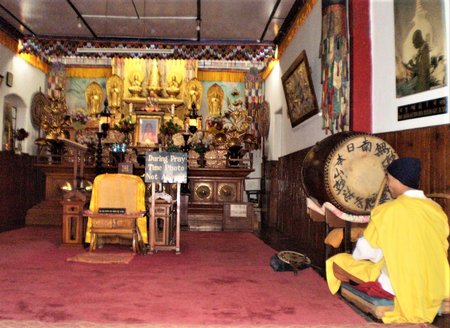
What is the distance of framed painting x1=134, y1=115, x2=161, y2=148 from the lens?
10.1 meters

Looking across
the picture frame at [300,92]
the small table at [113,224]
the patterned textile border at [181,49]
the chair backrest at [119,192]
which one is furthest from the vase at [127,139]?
the small table at [113,224]

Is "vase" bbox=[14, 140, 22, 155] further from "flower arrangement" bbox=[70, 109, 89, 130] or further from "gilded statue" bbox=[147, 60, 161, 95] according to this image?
"gilded statue" bbox=[147, 60, 161, 95]

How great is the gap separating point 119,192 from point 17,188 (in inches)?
166

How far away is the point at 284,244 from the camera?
6.86 metres

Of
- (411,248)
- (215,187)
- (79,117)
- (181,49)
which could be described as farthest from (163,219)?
(79,117)

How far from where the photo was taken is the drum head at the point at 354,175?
3.57 metres

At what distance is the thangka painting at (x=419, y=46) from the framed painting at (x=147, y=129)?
6657mm

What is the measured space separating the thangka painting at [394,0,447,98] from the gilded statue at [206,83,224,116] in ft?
25.3

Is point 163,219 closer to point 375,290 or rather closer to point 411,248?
point 375,290

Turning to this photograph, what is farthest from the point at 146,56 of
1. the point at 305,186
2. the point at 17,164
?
the point at 305,186

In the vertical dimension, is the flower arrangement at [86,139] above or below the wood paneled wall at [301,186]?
above

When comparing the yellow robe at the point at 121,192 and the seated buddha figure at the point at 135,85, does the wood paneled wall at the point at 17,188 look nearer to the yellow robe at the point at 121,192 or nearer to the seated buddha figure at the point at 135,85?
the seated buddha figure at the point at 135,85

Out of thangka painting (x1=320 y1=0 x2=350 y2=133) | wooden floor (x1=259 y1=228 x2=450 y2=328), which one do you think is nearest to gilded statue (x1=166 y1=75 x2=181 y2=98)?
wooden floor (x1=259 y1=228 x2=450 y2=328)

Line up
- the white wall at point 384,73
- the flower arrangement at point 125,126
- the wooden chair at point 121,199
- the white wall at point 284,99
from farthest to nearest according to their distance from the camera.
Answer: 1. the flower arrangement at point 125,126
2. the white wall at point 284,99
3. the wooden chair at point 121,199
4. the white wall at point 384,73
